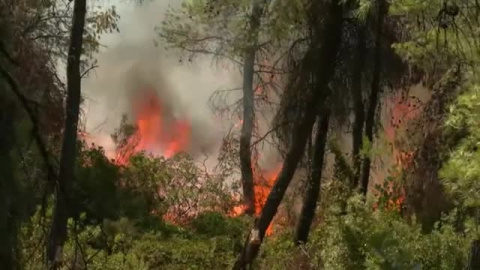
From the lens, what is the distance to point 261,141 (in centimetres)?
1362

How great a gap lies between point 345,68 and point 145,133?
877cm

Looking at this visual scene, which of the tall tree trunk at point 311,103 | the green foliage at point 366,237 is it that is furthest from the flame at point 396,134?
the tall tree trunk at point 311,103

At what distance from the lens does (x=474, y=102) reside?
5395 millimetres

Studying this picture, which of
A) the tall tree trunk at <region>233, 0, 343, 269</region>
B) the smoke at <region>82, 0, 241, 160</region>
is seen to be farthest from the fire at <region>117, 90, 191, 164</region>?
the tall tree trunk at <region>233, 0, 343, 269</region>

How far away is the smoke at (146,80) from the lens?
18469mm

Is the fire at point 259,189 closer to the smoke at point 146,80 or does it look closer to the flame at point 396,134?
the smoke at point 146,80

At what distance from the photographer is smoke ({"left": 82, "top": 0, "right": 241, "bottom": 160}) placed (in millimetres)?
18469

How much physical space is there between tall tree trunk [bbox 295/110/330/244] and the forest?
23 mm

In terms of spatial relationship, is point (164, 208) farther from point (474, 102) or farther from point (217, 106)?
point (474, 102)

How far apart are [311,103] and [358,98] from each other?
64.8 inches

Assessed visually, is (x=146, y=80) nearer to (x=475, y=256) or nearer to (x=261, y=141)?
(x=261, y=141)

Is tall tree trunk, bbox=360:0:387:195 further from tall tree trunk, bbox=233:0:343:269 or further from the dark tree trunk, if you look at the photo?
the dark tree trunk

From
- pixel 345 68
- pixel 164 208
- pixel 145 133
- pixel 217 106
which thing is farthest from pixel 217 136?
pixel 345 68

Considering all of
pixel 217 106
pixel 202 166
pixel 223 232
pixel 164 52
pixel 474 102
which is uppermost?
pixel 164 52
